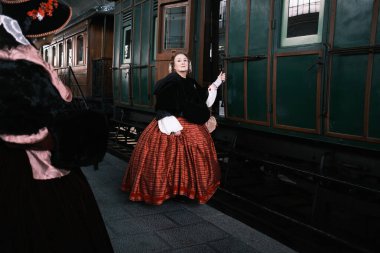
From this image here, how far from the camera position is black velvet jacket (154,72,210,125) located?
3.97 meters

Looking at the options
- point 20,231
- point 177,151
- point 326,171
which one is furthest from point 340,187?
point 20,231

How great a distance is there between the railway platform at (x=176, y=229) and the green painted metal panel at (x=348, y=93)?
1.13 m

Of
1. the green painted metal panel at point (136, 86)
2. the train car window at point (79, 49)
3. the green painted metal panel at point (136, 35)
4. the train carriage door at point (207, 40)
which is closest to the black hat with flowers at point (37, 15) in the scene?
the train carriage door at point (207, 40)

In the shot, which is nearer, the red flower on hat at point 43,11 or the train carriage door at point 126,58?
the red flower on hat at point 43,11

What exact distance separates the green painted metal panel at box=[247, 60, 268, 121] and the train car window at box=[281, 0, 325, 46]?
39 cm

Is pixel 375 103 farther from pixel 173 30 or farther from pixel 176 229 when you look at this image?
pixel 173 30

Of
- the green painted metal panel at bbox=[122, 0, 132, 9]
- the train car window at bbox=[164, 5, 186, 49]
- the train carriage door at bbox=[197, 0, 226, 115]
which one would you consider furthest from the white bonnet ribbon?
the green painted metal panel at bbox=[122, 0, 132, 9]

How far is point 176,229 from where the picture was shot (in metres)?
3.49

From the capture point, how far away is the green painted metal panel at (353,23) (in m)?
3.09

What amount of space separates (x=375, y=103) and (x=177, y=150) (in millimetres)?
1934

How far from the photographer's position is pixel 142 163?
13.5 feet

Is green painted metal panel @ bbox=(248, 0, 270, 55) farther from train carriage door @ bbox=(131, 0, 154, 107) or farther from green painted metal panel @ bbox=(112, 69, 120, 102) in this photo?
green painted metal panel @ bbox=(112, 69, 120, 102)

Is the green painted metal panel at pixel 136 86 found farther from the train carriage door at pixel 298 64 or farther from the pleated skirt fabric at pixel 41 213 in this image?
the pleated skirt fabric at pixel 41 213

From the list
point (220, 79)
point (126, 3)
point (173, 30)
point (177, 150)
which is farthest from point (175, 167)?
point (126, 3)
